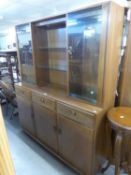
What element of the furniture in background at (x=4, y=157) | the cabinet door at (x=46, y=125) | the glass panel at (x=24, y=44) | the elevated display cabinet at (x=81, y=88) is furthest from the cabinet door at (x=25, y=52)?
the furniture in background at (x=4, y=157)

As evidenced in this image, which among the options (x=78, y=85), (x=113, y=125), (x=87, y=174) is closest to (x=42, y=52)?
Result: (x=78, y=85)

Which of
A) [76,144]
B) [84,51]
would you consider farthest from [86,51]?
[76,144]

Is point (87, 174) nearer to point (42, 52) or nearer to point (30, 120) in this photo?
point (30, 120)

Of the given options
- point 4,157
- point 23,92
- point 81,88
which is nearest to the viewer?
point 4,157

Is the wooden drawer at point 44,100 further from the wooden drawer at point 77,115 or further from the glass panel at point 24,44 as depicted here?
the glass panel at point 24,44

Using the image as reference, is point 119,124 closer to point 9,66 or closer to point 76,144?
point 76,144

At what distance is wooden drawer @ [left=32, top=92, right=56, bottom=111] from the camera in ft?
6.24

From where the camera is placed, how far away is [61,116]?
1.81 meters

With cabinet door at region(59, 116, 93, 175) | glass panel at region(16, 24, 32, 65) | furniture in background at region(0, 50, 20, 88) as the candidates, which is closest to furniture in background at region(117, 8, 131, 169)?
cabinet door at region(59, 116, 93, 175)

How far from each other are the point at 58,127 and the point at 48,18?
138 centimetres

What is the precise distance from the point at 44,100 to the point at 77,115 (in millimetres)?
584

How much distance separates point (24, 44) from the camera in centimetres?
245

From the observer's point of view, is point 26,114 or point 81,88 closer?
point 81,88

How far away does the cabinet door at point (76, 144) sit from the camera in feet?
5.21
